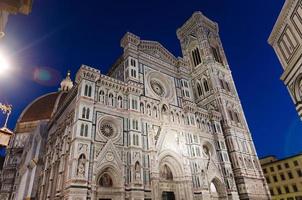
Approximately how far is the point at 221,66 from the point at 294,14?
2703 cm

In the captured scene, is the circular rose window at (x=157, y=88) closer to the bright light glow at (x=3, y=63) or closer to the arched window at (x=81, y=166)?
the arched window at (x=81, y=166)

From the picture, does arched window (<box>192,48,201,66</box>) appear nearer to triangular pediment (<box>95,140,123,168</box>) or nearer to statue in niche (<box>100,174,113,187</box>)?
triangular pediment (<box>95,140,123,168</box>)

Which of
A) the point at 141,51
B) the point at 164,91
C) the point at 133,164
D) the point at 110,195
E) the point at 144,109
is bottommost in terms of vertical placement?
the point at 110,195

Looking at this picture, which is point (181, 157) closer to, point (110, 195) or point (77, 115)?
point (110, 195)

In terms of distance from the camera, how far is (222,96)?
32.1 meters

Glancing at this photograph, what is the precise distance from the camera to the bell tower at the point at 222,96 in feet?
86.5

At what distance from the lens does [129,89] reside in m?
22.0

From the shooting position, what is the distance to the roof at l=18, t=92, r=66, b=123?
38438mm

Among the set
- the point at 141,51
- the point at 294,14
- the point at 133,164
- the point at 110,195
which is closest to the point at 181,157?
the point at 133,164

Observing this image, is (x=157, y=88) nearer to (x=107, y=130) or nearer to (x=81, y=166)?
(x=107, y=130)

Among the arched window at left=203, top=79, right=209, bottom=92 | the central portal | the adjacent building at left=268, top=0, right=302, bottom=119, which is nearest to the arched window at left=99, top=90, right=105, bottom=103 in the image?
the central portal

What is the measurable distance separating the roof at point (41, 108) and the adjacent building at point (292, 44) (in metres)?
37.4

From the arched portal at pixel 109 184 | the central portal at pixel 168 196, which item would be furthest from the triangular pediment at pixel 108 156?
the central portal at pixel 168 196

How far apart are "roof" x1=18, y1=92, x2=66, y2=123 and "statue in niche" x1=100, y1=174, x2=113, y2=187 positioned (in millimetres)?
25793
